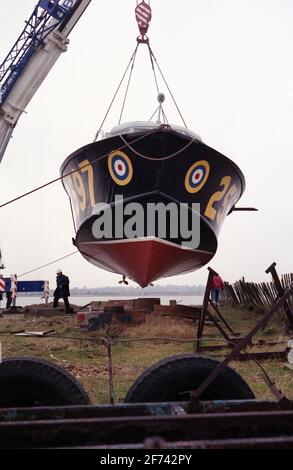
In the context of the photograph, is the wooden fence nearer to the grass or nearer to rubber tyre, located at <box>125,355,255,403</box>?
the grass

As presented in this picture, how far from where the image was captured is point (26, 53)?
552 inches

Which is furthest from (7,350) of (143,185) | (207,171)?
(207,171)

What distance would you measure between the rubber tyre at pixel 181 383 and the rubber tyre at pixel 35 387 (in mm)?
389

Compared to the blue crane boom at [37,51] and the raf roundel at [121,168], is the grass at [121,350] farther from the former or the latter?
the blue crane boom at [37,51]

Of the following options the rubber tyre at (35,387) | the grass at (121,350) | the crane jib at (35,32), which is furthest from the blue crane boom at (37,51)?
the rubber tyre at (35,387)

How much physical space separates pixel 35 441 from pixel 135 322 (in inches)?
282

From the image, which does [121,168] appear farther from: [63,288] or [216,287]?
[216,287]

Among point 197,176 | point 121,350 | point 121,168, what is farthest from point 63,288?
point 197,176

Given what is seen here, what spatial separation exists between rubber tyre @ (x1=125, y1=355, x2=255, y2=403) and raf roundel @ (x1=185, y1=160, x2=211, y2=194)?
6.29m

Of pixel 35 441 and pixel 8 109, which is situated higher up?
pixel 8 109

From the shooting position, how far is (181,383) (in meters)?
2.61

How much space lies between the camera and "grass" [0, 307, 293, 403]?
4.66 metres

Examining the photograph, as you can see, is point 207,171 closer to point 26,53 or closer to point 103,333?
point 103,333

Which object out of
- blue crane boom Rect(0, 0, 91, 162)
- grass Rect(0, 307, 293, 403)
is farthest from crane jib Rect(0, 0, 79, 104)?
grass Rect(0, 307, 293, 403)
